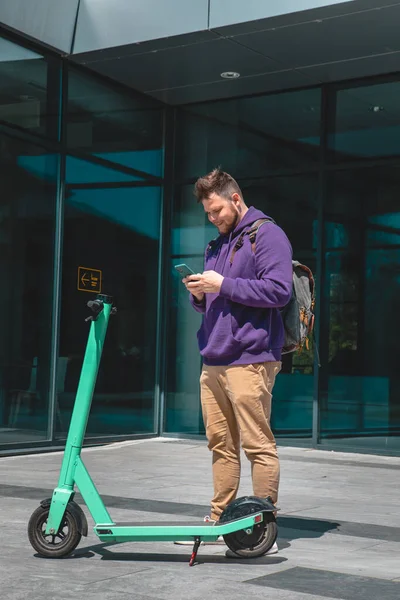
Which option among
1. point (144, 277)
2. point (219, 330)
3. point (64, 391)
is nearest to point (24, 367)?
point (64, 391)

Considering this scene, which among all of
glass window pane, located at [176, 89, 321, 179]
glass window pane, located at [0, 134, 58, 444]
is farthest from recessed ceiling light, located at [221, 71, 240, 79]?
glass window pane, located at [0, 134, 58, 444]

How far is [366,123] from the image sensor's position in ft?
39.0

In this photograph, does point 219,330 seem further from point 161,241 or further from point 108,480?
point 161,241

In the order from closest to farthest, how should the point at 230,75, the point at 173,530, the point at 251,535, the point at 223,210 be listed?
the point at 173,530
the point at 251,535
the point at 223,210
the point at 230,75

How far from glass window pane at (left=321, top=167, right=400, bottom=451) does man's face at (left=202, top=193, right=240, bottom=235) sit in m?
6.74

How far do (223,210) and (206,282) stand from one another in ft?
1.51

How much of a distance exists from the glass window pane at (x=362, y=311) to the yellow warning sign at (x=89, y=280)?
109 inches

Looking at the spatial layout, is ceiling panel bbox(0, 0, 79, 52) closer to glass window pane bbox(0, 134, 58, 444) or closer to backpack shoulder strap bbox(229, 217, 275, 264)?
glass window pane bbox(0, 134, 58, 444)

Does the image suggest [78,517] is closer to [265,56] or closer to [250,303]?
[250,303]

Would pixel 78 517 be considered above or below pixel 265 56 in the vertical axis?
below

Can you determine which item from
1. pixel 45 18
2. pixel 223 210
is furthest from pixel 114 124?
pixel 223 210

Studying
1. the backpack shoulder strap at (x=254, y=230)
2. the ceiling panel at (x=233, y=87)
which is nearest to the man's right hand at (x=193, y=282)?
the backpack shoulder strap at (x=254, y=230)

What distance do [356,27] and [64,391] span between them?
518 centimetres

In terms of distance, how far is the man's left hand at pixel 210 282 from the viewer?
4.86m
